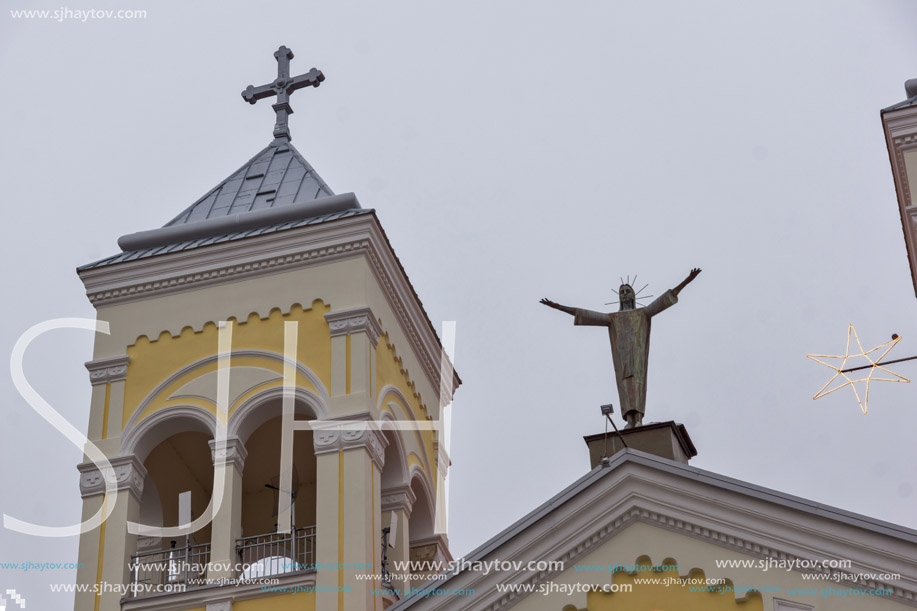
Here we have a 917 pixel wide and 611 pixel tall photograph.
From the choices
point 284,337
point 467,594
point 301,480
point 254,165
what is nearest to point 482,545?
point 467,594

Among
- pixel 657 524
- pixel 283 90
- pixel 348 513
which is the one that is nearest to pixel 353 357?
pixel 348 513

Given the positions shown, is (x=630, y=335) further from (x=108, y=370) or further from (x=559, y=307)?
(x=108, y=370)

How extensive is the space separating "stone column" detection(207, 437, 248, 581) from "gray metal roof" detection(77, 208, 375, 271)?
2.66m

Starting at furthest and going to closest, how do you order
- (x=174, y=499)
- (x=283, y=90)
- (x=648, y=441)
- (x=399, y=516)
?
(x=283, y=90)
(x=174, y=499)
(x=399, y=516)
(x=648, y=441)

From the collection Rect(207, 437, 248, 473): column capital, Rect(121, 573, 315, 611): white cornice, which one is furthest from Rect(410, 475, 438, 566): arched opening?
Rect(121, 573, 315, 611): white cornice

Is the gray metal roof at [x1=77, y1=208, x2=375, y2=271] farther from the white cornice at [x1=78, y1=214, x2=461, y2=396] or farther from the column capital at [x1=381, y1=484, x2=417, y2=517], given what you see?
the column capital at [x1=381, y1=484, x2=417, y2=517]

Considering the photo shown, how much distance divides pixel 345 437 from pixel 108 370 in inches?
133

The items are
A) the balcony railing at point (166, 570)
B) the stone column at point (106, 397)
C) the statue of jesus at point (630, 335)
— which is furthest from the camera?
the stone column at point (106, 397)

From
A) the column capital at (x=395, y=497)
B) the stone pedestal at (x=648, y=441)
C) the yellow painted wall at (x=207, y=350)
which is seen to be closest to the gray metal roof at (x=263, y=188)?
the yellow painted wall at (x=207, y=350)

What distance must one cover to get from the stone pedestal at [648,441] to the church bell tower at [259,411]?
A: 2.85 metres

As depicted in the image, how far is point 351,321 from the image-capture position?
20.2 m

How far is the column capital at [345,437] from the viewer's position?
19.4m

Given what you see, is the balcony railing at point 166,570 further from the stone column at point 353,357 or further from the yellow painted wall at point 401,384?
the yellow painted wall at point 401,384

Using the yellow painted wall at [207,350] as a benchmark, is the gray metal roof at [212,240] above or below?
above
